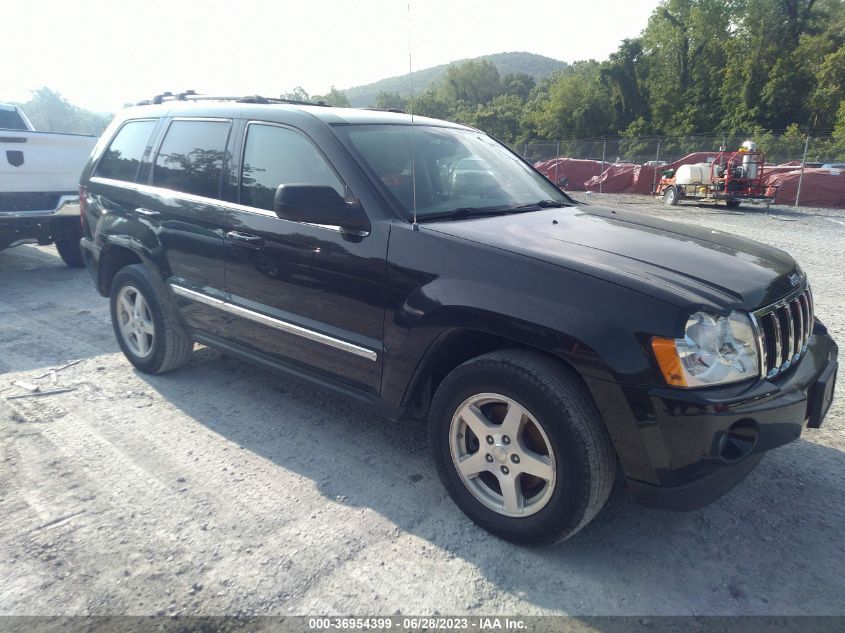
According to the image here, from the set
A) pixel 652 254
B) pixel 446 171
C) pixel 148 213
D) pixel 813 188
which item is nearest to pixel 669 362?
pixel 652 254

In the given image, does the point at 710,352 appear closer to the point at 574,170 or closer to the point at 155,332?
the point at 155,332

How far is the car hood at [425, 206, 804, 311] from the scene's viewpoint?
247 centimetres

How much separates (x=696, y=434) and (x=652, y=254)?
910 millimetres

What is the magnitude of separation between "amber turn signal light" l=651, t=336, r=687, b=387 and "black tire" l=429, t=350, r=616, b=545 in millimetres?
321

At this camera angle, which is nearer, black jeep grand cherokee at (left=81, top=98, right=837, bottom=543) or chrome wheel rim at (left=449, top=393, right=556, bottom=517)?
black jeep grand cherokee at (left=81, top=98, right=837, bottom=543)

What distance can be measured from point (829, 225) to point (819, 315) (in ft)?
34.0

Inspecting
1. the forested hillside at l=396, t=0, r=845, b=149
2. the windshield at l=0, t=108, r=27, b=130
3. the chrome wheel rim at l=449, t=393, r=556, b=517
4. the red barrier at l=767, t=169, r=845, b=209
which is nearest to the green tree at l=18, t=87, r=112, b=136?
the forested hillside at l=396, t=0, r=845, b=149

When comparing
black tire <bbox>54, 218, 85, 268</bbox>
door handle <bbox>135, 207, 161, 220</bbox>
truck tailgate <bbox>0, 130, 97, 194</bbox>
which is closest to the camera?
door handle <bbox>135, 207, 161, 220</bbox>

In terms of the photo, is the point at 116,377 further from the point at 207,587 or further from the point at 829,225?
the point at 829,225

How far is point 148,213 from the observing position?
14.1ft

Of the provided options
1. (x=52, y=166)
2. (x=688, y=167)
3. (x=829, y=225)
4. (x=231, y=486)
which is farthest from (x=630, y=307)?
(x=688, y=167)

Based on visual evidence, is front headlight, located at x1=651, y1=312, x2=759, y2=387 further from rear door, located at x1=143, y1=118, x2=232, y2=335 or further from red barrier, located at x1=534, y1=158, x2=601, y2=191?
red barrier, located at x1=534, y1=158, x2=601, y2=191

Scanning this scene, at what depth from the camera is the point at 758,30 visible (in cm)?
5262

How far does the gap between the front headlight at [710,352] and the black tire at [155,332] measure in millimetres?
3324
